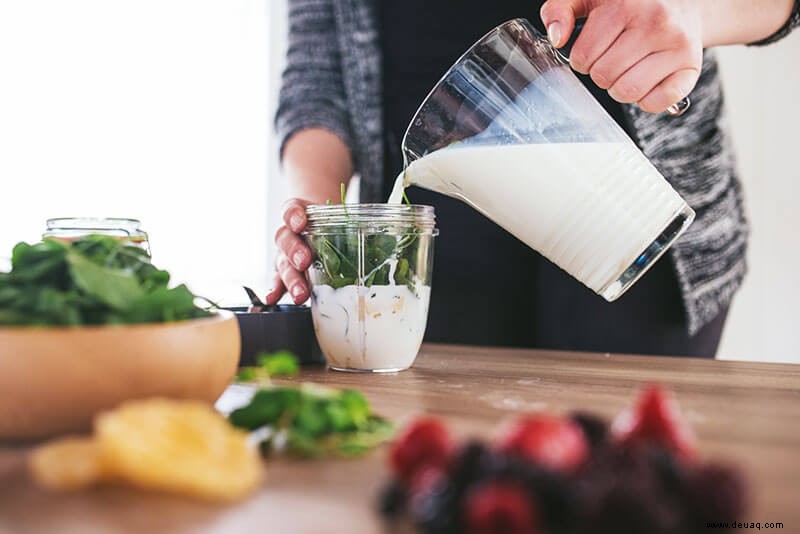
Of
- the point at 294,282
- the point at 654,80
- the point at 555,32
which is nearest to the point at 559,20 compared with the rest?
the point at 555,32

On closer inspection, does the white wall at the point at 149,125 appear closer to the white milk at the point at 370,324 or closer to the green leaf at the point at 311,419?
the white milk at the point at 370,324

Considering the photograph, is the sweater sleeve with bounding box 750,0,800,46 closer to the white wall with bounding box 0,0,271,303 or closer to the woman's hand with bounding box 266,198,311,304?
the woman's hand with bounding box 266,198,311,304

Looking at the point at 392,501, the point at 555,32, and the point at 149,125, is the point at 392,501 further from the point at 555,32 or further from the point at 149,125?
the point at 149,125

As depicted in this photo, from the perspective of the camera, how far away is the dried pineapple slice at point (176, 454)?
0.41 metres

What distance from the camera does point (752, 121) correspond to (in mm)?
2447

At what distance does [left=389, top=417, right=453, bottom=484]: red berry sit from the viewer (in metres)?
0.41

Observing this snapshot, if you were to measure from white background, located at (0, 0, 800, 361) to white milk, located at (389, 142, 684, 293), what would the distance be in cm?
162

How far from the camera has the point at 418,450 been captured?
42 cm

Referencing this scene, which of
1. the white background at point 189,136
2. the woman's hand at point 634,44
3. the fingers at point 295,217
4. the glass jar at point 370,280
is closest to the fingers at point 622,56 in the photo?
the woman's hand at point 634,44

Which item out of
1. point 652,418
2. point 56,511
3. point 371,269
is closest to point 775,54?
point 371,269

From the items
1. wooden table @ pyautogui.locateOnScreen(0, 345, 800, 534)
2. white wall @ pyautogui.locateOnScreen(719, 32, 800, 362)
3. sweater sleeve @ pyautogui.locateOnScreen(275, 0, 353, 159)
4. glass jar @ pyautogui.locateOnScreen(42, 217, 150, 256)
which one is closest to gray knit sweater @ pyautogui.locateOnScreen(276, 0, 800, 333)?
sweater sleeve @ pyautogui.locateOnScreen(275, 0, 353, 159)

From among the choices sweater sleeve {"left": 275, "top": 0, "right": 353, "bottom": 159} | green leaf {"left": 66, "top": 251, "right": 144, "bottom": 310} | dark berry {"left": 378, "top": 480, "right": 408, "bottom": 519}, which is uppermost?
sweater sleeve {"left": 275, "top": 0, "right": 353, "bottom": 159}

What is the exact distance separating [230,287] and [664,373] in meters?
2.07

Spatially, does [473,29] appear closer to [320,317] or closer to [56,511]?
[320,317]
